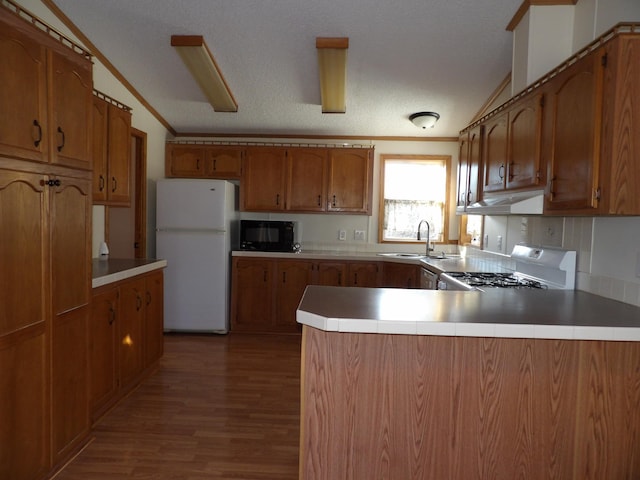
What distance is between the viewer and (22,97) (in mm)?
1731

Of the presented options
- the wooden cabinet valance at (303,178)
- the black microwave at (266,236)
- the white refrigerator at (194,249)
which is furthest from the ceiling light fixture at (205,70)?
the black microwave at (266,236)

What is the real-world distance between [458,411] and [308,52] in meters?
2.84

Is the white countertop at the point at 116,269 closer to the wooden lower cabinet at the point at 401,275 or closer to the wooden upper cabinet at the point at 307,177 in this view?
the wooden upper cabinet at the point at 307,177

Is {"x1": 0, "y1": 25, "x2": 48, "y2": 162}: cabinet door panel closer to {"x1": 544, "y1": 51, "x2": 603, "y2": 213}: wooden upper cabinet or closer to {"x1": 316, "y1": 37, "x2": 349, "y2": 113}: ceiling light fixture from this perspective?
{"x1": 316, "y1": 37, "x2": 349, "y2": 113}: ceiling light fixture

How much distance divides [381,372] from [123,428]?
1.79 meters

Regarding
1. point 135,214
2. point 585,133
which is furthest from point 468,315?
point 135,214

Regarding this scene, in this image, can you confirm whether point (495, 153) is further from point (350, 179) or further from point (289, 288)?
point (289, 288)

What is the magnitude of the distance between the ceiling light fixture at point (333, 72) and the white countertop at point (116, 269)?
2.06 metres

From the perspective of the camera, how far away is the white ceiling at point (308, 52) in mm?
2820

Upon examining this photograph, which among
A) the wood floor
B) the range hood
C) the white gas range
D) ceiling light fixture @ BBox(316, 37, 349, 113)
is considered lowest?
the wood floor

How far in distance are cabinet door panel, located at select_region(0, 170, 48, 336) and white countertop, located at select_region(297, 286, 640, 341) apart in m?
1.20

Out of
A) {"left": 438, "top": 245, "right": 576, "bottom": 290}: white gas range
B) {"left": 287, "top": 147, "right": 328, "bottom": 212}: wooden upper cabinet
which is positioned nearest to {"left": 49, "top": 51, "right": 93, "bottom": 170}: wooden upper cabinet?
{"left": 438, "top": 245, "right": 576, "bottom": 290}: white gas range

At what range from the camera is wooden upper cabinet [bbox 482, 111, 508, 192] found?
8.51 feet

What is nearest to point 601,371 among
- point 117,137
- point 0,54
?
point 0,54
